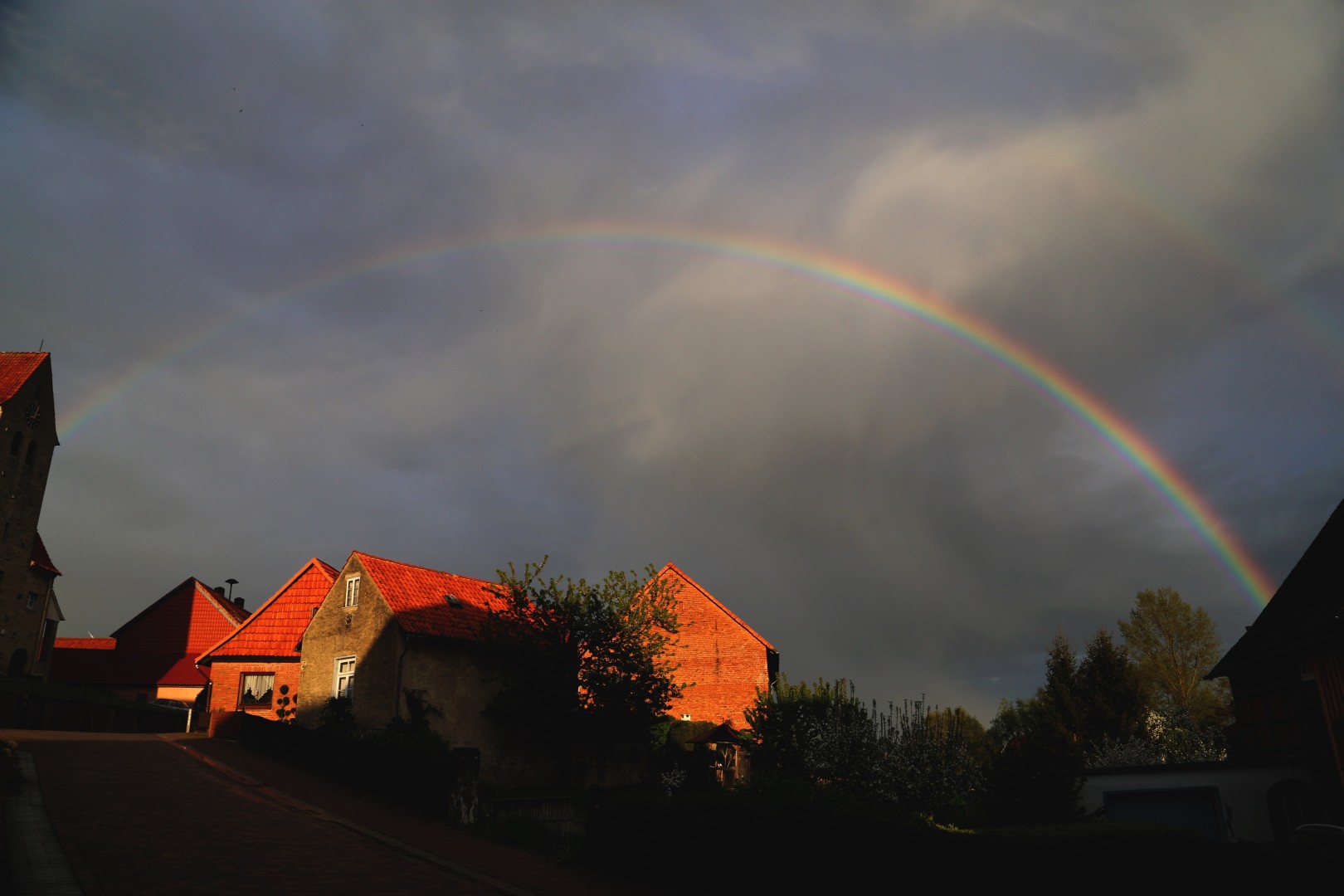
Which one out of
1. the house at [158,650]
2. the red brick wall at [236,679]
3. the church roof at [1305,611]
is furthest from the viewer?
the house at [158,650]

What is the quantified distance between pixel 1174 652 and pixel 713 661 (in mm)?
28810

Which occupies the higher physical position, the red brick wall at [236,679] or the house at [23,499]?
the house at [23,499]

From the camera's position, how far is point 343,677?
30.7 meters

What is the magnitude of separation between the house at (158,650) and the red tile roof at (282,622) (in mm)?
21186

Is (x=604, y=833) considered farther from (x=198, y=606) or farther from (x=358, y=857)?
(x=198, y=606)

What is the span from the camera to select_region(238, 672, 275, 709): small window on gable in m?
34.6

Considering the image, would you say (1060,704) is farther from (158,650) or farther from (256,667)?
(158,650)

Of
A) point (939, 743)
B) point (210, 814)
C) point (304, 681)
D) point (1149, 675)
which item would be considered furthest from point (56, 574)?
point (1149, 675)

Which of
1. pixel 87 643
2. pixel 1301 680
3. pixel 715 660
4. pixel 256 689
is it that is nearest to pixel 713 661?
pixel 715 660

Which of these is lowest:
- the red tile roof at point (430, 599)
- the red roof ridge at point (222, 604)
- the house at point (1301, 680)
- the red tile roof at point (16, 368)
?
the house at point (1301, 680)

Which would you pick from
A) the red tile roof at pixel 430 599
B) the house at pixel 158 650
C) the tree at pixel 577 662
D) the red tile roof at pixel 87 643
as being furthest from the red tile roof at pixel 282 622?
the red tile roof at pixel 87 643

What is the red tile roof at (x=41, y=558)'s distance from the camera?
156 feet

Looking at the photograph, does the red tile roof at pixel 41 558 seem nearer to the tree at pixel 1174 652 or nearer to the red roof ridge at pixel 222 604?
the red roof ridge at pixel 222 604

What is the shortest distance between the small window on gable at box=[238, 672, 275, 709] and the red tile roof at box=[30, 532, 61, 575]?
22.0m
